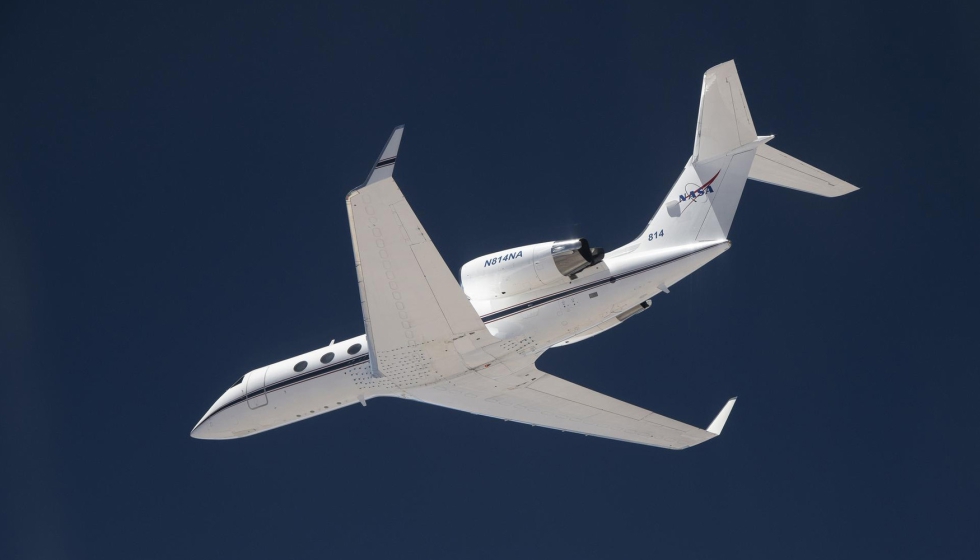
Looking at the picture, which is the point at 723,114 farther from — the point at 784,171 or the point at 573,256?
the point at 573,256

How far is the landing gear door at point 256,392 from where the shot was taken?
1919 centimetres

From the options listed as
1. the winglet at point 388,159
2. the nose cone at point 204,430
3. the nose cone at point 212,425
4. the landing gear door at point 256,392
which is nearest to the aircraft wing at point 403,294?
the winglet at point 388,159

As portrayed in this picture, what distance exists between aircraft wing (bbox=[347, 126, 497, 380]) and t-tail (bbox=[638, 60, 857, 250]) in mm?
3685

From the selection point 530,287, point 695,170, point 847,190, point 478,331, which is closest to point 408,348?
point 478,331

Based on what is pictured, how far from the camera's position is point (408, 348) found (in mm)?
17047

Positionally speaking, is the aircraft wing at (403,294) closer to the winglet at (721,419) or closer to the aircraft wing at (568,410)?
the aircraft wing at (568,410)

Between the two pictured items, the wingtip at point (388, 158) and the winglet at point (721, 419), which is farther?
the winglet at point (721, 419)

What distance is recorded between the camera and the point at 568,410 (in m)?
20.8

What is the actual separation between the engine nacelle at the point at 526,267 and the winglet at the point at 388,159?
4.06 m

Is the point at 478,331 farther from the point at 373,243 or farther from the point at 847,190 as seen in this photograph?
the point at 847,190

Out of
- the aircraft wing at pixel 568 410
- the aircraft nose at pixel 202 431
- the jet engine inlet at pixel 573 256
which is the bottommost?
the aircraft wing at pixel 568 410

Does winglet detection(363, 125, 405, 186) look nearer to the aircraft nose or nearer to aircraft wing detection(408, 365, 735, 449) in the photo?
aircraft wing detection(408, 365, 735, 449)

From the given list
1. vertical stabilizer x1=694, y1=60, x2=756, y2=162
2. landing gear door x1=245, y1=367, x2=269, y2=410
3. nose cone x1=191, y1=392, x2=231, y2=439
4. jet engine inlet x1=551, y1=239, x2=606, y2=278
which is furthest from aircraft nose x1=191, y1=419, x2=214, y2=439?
vertical stabilizer x1=694, y1=60, x2=756, y2=162

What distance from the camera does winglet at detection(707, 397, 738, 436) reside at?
841 inches
